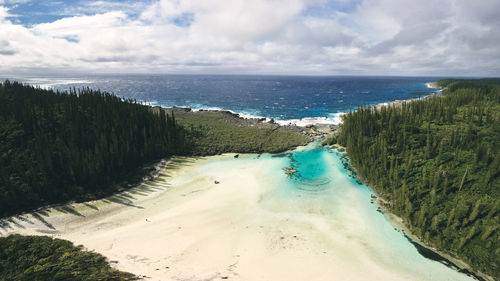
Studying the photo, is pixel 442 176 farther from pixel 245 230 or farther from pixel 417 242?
pixel 245 230

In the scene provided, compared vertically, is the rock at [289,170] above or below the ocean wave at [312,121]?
below

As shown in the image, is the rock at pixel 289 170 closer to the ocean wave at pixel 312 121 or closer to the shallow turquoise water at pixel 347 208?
the shallow turquoise water at pixel 347 208

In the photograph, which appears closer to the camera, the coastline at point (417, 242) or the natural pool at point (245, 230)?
the coastline at point (417, 242)

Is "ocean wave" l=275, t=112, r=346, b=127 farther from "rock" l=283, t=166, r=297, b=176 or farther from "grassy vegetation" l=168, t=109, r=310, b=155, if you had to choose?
"rock" l=283, t=166, r=297, b=176

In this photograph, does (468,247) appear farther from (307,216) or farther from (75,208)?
(75,208)

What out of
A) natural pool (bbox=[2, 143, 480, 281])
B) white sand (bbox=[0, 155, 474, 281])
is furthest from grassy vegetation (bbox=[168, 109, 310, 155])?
white sand (bbox=[0, 155, 474, 281])

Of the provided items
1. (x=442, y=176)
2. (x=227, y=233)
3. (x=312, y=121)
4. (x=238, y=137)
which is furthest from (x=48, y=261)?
(x=312, y=121)

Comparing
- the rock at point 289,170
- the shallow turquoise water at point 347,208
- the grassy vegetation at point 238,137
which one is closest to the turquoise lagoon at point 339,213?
the shallow turquoise water at point 347,208
